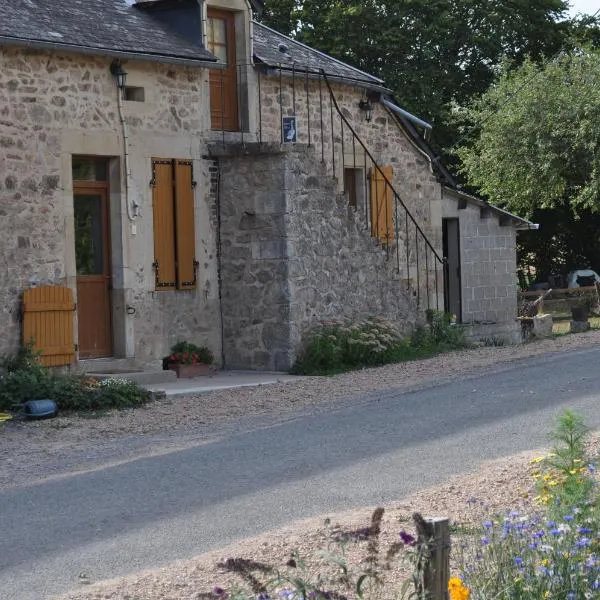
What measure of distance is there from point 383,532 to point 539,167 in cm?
2674

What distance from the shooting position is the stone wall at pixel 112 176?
14773 mm

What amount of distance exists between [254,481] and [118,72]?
8.38 meters

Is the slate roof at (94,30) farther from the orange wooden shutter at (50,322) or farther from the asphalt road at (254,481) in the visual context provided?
the asphalt road at (254,481)

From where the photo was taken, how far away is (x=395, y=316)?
18.7m

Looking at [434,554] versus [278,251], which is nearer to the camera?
[434,554]

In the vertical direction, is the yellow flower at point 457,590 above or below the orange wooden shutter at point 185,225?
below

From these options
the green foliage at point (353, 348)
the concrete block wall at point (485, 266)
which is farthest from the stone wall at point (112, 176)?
the concrete block wall at point (485, 266)

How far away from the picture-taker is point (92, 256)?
16.1m

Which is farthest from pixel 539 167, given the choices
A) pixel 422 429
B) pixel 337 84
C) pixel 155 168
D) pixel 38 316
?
pixel 422 429

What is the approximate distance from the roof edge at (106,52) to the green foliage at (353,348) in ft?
12.7

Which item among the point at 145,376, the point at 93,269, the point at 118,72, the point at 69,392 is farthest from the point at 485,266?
the point at 69,392

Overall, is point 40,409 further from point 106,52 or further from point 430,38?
Result: point 430,38

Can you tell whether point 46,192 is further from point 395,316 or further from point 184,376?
point 395,316

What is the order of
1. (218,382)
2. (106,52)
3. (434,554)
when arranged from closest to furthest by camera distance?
(434,554) < (106,52) < (218,382)
